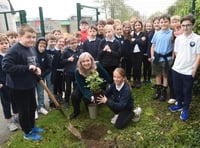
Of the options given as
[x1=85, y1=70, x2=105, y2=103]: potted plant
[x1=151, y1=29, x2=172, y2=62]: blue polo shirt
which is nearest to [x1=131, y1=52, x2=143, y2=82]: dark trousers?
[x1=151, y1=29, x2=172, y2=62]: blue polo shirt

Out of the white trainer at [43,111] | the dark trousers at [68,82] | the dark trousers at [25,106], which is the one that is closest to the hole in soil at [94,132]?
the dark trousers at [25,106]

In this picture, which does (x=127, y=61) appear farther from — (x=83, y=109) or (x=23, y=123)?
(x=23, y=123)

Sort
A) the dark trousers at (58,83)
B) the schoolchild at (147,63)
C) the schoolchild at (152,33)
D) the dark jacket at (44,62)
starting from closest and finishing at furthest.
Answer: the dark jacket at (44,62)
the dark trousers at (58,83)
the schoolchild at (152,33)
the schoolchild at (147,63)

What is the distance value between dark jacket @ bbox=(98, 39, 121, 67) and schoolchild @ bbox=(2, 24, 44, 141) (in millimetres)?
1909

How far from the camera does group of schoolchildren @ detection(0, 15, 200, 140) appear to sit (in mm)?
3490

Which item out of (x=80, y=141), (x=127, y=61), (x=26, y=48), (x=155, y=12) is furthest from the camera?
(x=155, y=12)

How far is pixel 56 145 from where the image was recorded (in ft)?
12.0

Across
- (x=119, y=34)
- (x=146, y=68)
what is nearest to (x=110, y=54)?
(x=119, y=34)

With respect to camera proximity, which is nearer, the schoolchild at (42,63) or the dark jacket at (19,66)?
the dark jacket at (19,66)

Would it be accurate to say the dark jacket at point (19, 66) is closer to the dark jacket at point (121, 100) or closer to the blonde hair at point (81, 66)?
the blonde hair at point (81, 66)

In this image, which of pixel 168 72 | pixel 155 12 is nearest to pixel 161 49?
pixel 168 72

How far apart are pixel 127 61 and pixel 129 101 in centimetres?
223

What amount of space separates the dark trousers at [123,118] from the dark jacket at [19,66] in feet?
5.31

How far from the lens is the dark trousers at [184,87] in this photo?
3924mm
